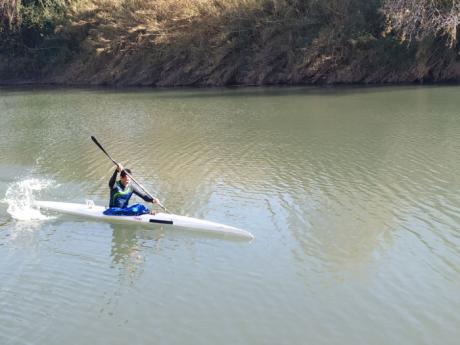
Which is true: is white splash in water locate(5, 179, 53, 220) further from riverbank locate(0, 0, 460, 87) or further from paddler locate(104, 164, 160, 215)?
riverbank locate(0, 0, 460, 87)

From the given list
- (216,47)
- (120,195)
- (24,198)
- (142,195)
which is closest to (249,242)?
(142,195)

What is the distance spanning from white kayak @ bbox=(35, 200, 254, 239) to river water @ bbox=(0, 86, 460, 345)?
0.18 m

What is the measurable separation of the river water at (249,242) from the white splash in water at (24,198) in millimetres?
67

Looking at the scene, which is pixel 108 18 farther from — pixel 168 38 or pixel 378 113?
pixel 378 113

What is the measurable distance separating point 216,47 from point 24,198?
99.5 feet

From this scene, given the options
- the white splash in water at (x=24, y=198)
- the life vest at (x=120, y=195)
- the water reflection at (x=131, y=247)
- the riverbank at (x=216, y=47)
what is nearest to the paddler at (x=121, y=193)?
the life vest at (x=120, y=195)

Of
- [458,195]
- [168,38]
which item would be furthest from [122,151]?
[168,38]

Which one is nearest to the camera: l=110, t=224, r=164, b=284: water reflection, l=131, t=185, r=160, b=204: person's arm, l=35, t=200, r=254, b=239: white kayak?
l=110, t=224, r=164, b=284: water reflection

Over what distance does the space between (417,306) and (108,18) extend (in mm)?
43639

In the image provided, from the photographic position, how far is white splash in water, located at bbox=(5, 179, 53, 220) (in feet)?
45.9

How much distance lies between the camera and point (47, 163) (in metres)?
19.4

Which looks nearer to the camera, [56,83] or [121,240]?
[121,240]

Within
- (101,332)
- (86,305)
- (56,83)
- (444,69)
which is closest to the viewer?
(101,332)

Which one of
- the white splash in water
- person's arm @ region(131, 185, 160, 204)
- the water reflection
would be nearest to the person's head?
person's arm @ region(131, 185, 160, 204)
